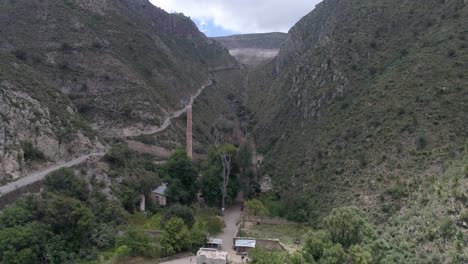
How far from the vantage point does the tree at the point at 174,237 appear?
33.7m

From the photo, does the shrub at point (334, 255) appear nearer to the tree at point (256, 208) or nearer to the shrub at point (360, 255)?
the shrub at point (360, 255)

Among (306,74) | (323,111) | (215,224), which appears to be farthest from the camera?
(306,74)

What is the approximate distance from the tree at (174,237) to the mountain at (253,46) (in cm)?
11717

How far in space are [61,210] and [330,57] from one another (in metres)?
37.9

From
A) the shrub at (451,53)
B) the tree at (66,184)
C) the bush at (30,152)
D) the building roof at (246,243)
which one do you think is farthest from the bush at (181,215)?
the shrub at (451,53)

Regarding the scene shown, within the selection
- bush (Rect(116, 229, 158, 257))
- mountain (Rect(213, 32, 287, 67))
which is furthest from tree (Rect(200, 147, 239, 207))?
mountain (Rect(213, 32, 287, 67))

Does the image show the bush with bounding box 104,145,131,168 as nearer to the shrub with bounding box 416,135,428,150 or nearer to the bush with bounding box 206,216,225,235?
the bush with bounding box 206,216,225,235

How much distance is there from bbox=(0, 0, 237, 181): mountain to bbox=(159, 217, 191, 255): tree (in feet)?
41.8

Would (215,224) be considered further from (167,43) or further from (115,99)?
(167,43)

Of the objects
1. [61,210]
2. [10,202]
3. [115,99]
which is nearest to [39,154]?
[10,202]

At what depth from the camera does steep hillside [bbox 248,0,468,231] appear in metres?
37.0

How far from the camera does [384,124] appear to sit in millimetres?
42125

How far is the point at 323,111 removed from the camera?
53.0 meters

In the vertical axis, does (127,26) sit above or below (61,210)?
above
